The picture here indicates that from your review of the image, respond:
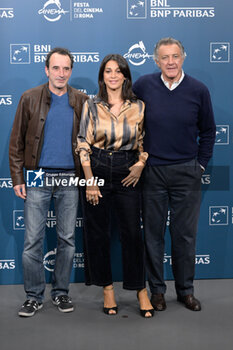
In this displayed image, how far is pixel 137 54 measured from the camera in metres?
3.66

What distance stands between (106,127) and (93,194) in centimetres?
43

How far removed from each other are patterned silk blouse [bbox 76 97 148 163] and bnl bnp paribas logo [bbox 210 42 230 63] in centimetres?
104

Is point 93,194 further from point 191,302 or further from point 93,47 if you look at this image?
point 93,47

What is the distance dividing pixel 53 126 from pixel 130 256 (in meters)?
0.99

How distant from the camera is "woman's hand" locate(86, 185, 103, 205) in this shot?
2.99 m

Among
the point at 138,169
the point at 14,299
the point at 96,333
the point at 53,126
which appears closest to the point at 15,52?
the point at 53,126

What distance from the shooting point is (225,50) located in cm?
371

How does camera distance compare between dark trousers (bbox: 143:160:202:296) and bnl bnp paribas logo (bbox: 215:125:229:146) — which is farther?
bnl bnp paribas logo (bbox: 215:125:229:146)

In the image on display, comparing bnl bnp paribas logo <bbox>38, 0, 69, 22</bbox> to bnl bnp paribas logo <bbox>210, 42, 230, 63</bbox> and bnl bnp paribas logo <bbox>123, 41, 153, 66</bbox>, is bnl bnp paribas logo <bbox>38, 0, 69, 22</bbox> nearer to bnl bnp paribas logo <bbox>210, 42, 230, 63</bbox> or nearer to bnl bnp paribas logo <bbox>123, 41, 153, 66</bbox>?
A: bnl bnp paribas logo <bbox>123, 41, 153, 66</bbox>

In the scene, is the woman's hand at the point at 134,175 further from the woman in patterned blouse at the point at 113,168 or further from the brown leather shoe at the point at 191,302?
the brown leather shoe at the point at 191,302

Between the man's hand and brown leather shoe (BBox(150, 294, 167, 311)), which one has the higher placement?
the man's hand

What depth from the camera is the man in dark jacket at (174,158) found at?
308cm

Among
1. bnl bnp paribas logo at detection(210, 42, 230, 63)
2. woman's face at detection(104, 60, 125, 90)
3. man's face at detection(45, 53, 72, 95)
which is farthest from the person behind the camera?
bnl bnp paribas logo at detection(210, 42, 230, 63)

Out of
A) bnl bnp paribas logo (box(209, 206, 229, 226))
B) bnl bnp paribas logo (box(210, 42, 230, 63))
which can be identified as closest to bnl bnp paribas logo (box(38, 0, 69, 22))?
bnl bnp paribas logo (box(210, 42, 230, 63))
